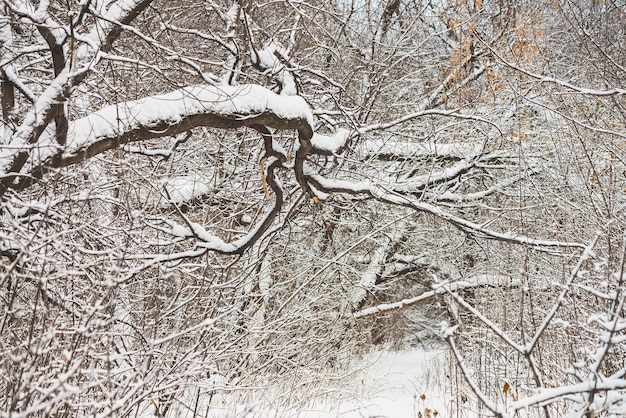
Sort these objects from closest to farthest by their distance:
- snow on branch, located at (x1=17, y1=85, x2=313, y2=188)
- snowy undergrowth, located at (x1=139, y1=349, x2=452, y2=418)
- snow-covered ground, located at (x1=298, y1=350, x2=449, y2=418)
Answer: snow on branch, located at (x1=17, y1=85, x2=313, y2=188)
snowy undergrowth, located at (x1=139, y1=349, x2=452, y2=418)
snow-covered ground, located at (x1=298, y1=350, x2=449, y2=418)

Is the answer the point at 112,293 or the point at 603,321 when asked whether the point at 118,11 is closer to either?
the point at 112,293

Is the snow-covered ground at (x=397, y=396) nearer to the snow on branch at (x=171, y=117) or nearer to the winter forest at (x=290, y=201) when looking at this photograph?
the winter forest at (x=290, y=201)

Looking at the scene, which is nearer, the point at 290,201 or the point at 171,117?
the point at 171,117

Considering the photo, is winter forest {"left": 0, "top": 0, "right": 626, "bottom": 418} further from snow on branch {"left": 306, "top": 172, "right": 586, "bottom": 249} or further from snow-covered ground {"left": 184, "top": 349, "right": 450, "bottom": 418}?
snow-covered ground {"left": 184, "top": 349, "right": 450, "bottom": 418}

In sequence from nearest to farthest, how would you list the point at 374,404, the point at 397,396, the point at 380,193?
the point at 374,404
the point at 380,193
the point at 397,396

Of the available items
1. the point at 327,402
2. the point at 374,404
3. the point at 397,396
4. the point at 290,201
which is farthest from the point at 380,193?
the point at 397,396

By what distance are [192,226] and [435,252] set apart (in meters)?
6.43

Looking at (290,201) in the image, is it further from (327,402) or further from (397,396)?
(397,396)

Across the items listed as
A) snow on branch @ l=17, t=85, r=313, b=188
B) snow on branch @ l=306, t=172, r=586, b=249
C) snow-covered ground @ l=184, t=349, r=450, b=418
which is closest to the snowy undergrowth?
snow-covered ground @ l=184, t=349, r=450, b=418

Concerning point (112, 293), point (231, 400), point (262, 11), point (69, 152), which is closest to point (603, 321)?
point (112, 293)

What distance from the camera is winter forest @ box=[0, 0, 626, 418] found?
2873 millimetres

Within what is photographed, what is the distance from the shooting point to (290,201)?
24.5 feet

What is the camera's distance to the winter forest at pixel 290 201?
2.87 meters

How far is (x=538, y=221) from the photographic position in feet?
29.7
